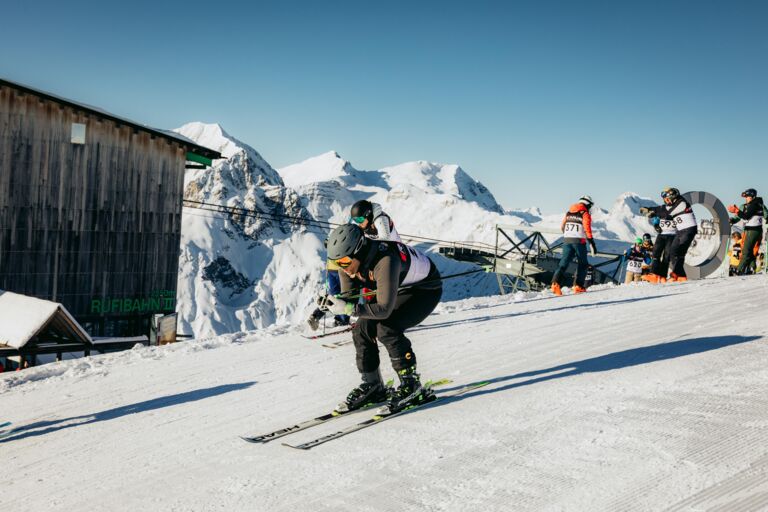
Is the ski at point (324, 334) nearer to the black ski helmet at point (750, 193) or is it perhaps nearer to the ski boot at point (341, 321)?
the ski boot at point (341, 321)

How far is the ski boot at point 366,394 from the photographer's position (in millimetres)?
5223

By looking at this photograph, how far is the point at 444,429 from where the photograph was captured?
14.4 feet

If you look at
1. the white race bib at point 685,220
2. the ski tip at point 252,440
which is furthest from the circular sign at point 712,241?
the ski tip at point 252,440

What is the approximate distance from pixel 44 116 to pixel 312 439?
17694 millimetres

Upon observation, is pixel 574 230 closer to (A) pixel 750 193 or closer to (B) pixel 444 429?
(A) pixel 750 193

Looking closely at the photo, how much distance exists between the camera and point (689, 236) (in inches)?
509

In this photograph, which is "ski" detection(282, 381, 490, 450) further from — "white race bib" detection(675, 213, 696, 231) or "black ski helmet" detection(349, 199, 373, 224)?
"white race bib" detection(675, 213, 696, 231)

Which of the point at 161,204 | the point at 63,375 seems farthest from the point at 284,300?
the point at 63,375

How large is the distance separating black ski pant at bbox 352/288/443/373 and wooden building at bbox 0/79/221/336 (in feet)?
52.4

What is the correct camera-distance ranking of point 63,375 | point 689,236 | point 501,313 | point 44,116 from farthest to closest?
point 44,116, point 689,236, point 501,313, point 63,375

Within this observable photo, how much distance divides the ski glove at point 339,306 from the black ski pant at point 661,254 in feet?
37.7

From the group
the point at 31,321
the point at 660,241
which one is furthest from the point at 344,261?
the point at 660,241

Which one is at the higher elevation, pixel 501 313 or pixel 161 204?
pixel 161 204

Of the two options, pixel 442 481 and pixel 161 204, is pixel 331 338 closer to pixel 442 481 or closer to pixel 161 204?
pixel 442 481
